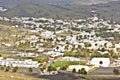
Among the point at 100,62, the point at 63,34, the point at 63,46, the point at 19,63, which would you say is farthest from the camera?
the point at 63,34

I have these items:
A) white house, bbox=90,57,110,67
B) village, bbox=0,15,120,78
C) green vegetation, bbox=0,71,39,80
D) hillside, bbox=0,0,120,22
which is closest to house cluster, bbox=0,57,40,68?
village, bbox=0,15,120,78

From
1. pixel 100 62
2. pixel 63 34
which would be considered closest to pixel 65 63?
pixel 100 62

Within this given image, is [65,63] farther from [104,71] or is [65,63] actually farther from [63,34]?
[63,34]

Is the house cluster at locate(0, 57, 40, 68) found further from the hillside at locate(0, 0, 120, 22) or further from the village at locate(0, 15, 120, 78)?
the hillside at locate(0, 0, 120, 22)


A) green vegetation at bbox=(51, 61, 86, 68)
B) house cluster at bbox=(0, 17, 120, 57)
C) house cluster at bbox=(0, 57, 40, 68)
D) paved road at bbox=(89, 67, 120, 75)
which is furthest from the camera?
house cluster at bbox=(0, 17, 120, 57)

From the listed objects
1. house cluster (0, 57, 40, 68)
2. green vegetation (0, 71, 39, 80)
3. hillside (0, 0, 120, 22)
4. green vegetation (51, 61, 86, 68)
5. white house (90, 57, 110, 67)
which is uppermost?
green vegetation (0, 71, 39, 80)

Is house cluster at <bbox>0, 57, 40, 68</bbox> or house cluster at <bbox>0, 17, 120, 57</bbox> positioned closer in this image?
house cluster at <bbox>0, 57, 40, 68</bbox>

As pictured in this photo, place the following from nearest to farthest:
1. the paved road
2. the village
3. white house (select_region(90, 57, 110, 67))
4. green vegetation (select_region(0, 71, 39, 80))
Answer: green vegetation (select_region(0, 71, 39, 80)) → the paved road → white house (select_region(90, 57, 110, 67)) → the village

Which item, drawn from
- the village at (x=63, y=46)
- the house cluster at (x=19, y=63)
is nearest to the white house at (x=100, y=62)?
the village at (x=63, y=46)
